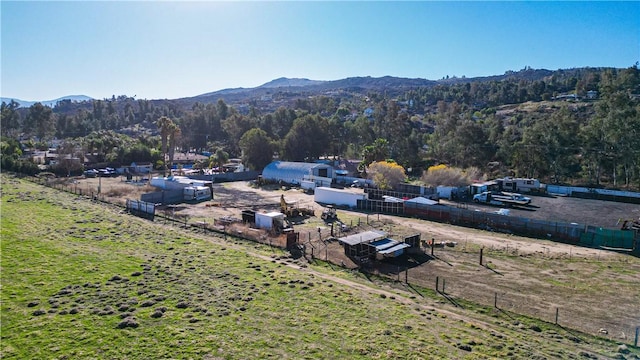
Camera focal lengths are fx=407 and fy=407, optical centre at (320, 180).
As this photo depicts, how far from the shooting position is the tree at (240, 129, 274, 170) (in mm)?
71375

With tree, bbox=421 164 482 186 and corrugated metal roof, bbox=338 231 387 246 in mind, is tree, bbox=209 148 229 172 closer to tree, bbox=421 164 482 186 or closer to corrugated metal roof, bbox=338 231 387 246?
tree, bbox=421 164 482 186

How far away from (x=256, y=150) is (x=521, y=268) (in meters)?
52.7

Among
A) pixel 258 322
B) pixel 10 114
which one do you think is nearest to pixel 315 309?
pixel 258 322

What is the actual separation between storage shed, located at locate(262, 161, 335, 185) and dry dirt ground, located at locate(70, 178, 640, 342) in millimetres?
17706

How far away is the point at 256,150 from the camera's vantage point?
234ft

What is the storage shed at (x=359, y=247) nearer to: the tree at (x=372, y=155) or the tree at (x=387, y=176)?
the tree at (x=387, y=176)

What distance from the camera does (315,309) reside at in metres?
19.0

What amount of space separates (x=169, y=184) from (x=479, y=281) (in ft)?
142

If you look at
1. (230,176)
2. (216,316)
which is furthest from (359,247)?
(230,176)

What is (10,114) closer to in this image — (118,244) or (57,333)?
(118,244)

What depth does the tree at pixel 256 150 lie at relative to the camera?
71.4m

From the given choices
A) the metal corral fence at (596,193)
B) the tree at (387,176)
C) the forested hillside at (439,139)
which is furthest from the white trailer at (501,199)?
the forested hillside at (439,139)

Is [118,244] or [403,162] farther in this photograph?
[403,162]

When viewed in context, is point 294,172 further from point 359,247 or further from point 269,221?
point 359,247
